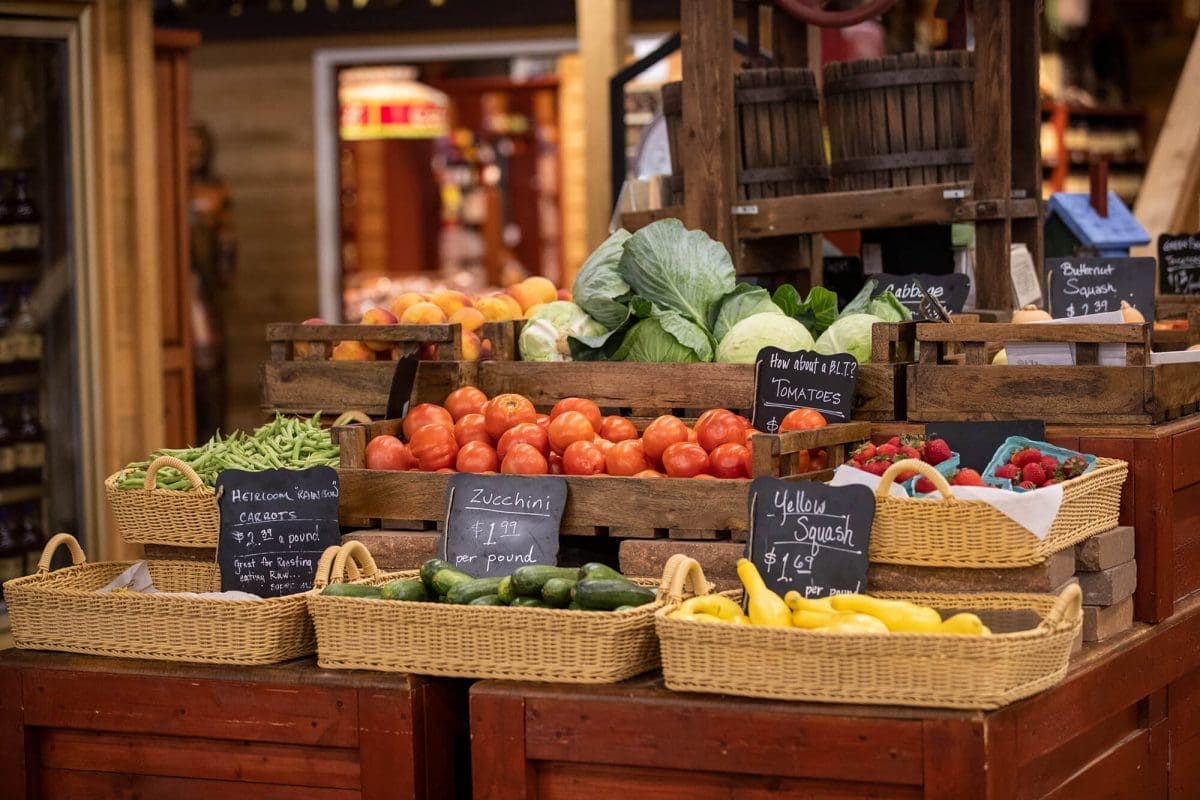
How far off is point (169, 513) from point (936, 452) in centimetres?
172

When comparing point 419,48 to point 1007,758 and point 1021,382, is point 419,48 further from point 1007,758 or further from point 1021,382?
point 1007,758

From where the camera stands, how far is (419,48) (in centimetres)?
1025

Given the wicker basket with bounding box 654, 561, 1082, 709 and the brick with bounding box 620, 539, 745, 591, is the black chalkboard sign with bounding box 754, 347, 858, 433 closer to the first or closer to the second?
the brick with bounding box 620, 539, 745, 591

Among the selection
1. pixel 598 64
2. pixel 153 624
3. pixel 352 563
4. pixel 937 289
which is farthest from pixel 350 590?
pixel 598 64

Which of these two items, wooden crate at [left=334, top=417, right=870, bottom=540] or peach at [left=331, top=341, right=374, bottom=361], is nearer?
wooden crate at [left=334, top=417, right=870, bottom=540]

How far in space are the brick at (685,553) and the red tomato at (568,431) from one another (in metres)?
0.32

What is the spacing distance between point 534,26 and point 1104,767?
7.47m

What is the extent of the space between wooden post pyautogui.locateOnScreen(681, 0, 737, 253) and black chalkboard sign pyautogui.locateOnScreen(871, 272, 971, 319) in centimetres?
62

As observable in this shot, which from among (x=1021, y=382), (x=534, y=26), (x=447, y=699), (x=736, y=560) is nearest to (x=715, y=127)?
(x=1021, y=382)

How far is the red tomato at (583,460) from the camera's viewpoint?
3523mm

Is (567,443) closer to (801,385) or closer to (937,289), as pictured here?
(801,385)

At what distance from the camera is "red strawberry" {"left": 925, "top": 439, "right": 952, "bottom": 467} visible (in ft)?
10.8

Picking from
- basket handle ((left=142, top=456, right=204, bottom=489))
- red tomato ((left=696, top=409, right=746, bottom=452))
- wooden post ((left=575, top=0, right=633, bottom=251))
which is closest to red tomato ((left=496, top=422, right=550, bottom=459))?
red tomato ((left=696, top=409, right=746, bottom=452))

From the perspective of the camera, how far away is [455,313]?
444 centimetres
